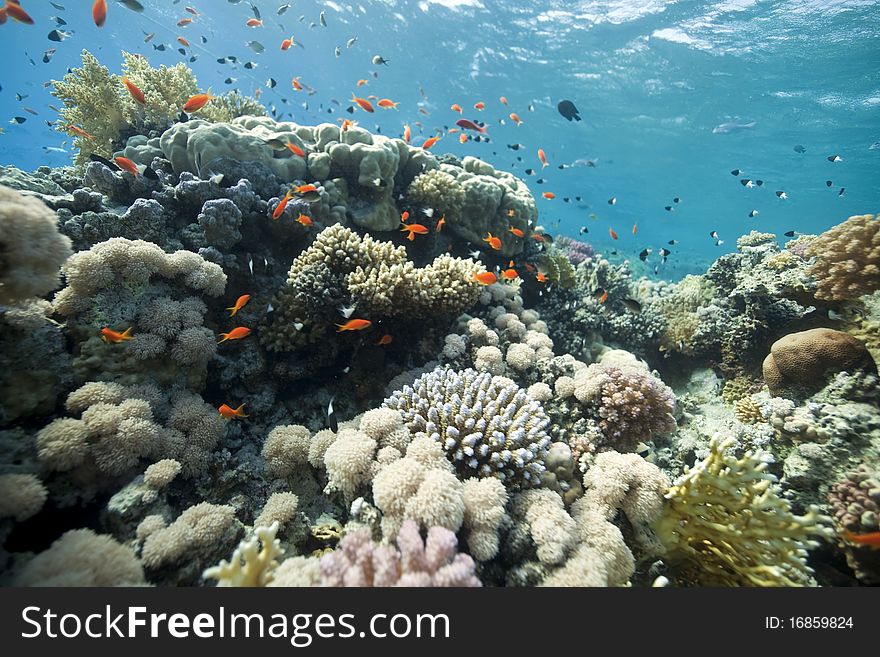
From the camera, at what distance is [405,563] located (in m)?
2.24

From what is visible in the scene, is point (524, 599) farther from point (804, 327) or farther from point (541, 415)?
point (804, 327)

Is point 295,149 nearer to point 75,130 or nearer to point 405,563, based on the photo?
point 75,130

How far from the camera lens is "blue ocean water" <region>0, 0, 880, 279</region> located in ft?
66.6

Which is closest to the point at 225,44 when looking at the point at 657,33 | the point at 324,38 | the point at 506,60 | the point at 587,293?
the point at 324,38

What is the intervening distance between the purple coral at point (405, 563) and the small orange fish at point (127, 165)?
552 cm

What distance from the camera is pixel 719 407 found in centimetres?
544

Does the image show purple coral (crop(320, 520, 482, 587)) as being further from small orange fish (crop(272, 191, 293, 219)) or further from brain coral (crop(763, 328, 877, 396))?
brain coral (crop(763, 328, 877, 396))

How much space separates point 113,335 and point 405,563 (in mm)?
3416

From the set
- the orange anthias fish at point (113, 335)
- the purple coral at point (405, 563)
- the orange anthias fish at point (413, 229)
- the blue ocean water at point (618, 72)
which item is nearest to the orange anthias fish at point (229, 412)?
the orange anthias fish at point (113, 335)

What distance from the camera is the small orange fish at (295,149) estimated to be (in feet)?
20.3

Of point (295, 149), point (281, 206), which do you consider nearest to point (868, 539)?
point (281, 206)

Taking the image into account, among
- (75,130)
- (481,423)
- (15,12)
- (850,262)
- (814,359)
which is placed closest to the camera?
(481,423)

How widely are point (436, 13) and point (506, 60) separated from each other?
7575mm

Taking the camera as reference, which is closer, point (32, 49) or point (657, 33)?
point (657, 33)
